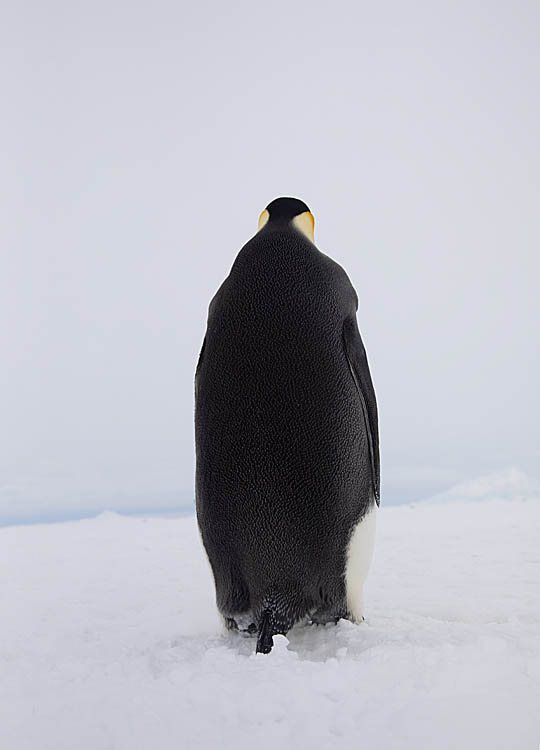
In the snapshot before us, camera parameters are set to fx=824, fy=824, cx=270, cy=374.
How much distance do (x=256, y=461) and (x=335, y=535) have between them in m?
0.21

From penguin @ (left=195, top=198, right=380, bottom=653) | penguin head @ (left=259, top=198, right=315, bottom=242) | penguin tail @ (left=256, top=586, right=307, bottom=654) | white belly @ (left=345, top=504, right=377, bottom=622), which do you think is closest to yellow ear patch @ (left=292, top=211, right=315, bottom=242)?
penguin head @ (left=259, top=198, right=315, bottom=242)

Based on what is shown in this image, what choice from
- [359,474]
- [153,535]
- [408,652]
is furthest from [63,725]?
[153,535]

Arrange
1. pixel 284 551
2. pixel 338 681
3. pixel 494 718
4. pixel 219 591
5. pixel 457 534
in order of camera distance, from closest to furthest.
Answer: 1. pixel 494 718
2. pixel 338 681
3. pixel 284 551
4. pixel 219 591
5. pixel 457 534

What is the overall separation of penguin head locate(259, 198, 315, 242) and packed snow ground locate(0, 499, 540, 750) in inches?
33.7

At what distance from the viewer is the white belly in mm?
1592

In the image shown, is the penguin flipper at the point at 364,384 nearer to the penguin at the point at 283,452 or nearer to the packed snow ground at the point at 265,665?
the penguin at the point at 283,452

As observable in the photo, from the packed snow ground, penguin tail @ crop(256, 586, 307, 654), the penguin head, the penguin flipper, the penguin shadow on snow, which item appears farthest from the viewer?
the penguin head

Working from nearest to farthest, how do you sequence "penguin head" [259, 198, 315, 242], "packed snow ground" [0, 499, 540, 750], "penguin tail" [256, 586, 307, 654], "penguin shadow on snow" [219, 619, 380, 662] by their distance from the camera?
"packed snow ground" [0, 499, 540, 750] → "penguin shadow on snow" [219, 619, 380, 662] → "penguin tail" [256, 586, 307, 654] → "penguin head" [259, 198, 315, 242]

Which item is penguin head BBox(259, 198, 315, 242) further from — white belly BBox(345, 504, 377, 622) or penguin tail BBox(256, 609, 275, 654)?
penguin tail BBox(256, 609, 275, 654)

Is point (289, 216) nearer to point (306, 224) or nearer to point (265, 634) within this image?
point (306, 224)

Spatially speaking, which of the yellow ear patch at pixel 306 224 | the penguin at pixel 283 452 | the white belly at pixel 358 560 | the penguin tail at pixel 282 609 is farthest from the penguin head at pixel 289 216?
the penguin tail at pixel 282 609

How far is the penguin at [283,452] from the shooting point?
60.4 inches

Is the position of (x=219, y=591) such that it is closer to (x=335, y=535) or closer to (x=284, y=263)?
(x=335, y=535)

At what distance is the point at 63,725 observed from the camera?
107 cm
